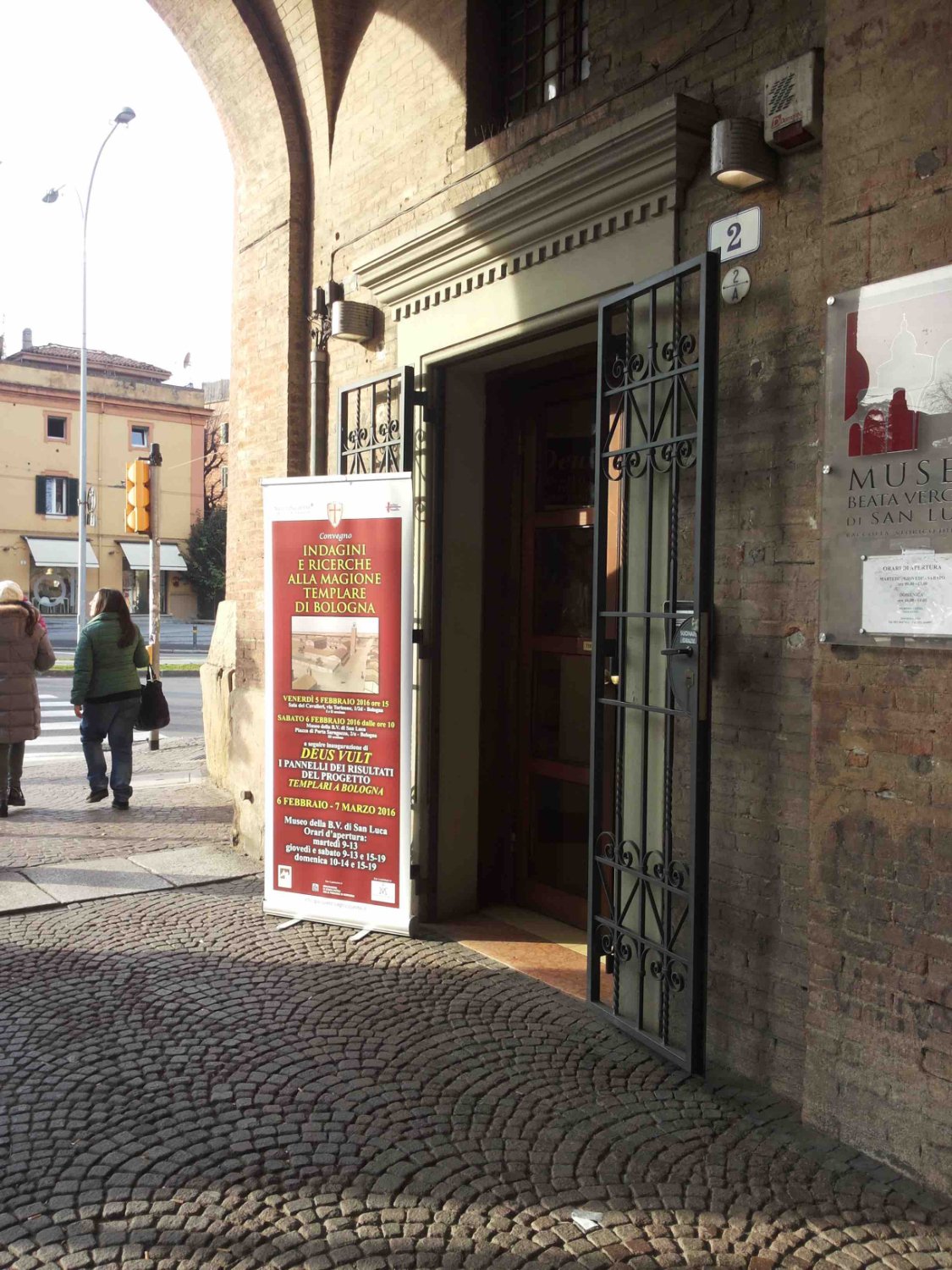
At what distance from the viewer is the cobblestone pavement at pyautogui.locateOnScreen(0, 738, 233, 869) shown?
737cm

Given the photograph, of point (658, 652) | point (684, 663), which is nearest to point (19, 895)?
point (658, 652)

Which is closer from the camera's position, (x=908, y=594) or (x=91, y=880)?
(x=908, y=594)

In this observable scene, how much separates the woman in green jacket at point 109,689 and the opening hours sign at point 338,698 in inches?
135

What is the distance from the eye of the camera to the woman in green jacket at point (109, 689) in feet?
28.8

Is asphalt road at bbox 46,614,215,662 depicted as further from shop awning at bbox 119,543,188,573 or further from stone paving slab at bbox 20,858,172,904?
stone paving slab at bbox 20,858,172,904

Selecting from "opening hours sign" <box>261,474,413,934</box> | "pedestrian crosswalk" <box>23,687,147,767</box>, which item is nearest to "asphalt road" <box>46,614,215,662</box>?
"pedestrian crosswalk" <box>23,687,147,767</box>

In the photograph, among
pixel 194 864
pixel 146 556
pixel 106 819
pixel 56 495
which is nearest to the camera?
pixel 194 864

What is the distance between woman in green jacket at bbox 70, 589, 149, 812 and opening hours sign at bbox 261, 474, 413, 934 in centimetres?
342

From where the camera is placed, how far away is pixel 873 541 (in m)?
3.31

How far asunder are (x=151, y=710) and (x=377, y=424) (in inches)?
165

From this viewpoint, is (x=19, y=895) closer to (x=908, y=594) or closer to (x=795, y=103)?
(x=908, y=594)

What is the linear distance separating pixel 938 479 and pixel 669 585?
43.6 inches

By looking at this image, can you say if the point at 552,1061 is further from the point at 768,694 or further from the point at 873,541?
the point at 873,541

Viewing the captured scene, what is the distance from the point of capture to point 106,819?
8.45 meters
